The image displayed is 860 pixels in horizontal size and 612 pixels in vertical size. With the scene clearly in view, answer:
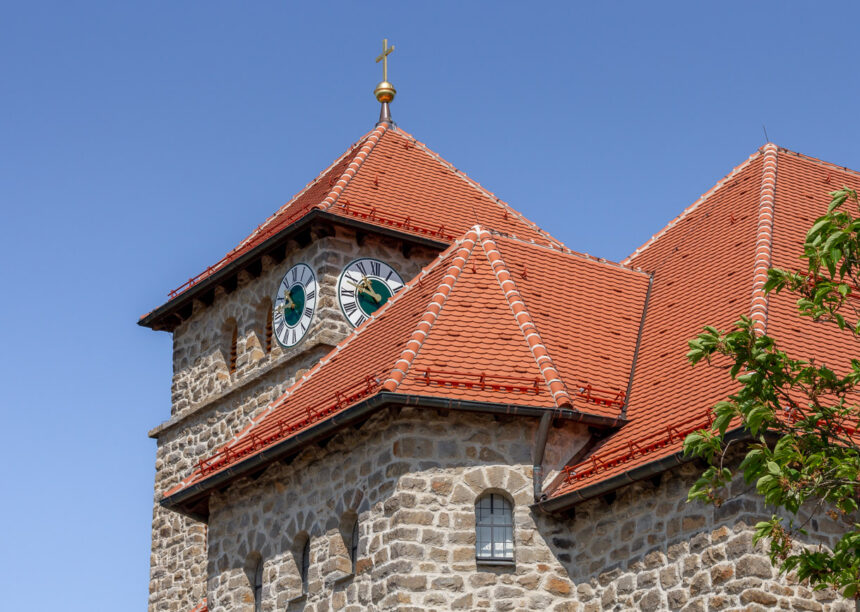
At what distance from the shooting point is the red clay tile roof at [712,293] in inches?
626

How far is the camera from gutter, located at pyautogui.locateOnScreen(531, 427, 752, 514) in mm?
14595

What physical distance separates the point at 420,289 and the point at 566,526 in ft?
14.9

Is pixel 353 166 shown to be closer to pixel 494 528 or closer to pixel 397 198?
pixel 397 198

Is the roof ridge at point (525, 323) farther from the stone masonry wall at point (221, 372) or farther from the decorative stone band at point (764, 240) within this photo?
the stone masonry wall at point (221, 372)

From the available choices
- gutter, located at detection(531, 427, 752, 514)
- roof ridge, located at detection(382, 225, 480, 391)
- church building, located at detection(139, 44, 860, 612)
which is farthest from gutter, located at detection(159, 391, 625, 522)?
gutter, located at detection(531, 427, 752, 514)

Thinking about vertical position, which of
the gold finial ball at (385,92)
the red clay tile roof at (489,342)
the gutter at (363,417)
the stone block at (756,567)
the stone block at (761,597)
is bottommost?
the stone block at (761,597)

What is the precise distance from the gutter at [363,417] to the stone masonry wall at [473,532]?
0.87 ft

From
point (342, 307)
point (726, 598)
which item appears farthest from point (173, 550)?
point (726, 598)

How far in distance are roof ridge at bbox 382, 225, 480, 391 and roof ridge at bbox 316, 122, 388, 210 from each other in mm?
3788

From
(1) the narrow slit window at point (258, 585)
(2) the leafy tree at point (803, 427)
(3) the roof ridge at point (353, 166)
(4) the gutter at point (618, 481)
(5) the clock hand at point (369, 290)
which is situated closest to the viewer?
(2) the leafy tree at point (803, 427)

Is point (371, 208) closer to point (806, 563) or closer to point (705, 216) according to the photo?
point (705, 216)

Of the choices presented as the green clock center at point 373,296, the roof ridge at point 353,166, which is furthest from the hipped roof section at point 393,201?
the green clock center at point 373,296

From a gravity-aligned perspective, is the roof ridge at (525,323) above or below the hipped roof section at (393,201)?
below

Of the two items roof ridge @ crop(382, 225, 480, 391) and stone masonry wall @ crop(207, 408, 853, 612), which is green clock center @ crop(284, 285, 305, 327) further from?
stone masonry wall @ crop(207, 408, 853, 612)
